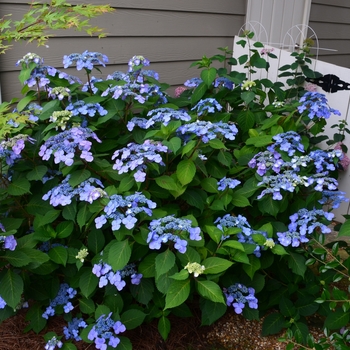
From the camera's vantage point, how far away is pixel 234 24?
394cm

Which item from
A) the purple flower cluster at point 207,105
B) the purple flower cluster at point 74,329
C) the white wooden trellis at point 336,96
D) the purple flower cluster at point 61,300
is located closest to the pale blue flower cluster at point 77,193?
the purple flower cluster at point 61,300

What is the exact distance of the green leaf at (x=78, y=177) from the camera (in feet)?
5.91

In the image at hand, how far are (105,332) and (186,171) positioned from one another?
0.75 m

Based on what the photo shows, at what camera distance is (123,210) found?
1706 mm

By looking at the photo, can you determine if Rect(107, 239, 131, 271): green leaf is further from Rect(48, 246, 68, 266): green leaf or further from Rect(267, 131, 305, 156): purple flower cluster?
Rect(267, 131, 305, 156): purple flower cluster

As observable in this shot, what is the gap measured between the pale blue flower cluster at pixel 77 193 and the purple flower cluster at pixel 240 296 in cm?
73

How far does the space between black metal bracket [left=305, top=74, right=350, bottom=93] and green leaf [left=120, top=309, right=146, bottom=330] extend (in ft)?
7.25

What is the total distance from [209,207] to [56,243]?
0.75 metres

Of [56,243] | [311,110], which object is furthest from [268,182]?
[56,243]

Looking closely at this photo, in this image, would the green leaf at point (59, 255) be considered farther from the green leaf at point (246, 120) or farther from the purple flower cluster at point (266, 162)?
the green leaf at point (246, 120)

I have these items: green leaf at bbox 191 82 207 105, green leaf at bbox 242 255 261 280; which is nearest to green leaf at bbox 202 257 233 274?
green leaf at bbox 242 255 261 280

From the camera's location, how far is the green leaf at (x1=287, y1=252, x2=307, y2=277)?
6.24ft

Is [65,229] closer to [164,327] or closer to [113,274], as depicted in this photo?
[113,274]

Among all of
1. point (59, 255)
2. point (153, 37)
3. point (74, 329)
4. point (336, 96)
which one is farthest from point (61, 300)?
point (336, 96)
